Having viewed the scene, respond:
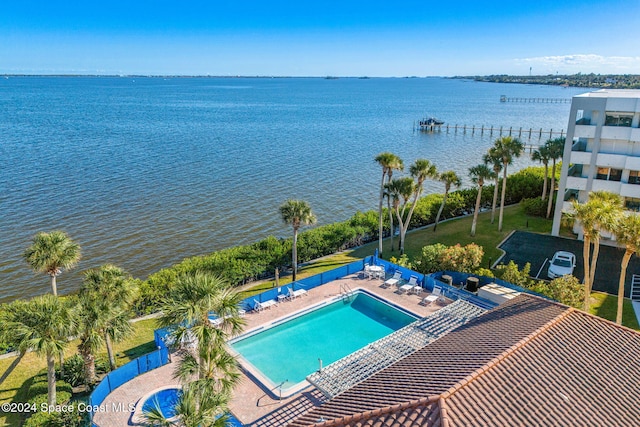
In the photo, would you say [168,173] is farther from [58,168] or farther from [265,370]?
[265,370]

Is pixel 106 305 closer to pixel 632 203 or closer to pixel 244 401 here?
pixel 244 401

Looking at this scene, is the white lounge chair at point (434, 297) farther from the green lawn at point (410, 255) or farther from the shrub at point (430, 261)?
the green lawn at point (410, 255)

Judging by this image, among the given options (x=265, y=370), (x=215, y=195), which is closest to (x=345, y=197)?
(x=215, y=195)

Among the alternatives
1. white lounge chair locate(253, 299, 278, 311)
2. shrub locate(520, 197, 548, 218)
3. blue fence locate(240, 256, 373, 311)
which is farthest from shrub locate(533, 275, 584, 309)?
shrub locate(520, 197, 548, 218)

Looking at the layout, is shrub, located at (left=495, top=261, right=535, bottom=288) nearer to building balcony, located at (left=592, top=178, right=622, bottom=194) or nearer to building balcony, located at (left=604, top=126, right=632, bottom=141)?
building balcony, located at (left=592, top=178, right=622, bottom=194)

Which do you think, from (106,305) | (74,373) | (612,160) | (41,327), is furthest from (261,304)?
(612,160)

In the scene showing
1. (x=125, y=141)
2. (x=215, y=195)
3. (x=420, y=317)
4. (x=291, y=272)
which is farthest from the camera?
(x=125, y=141)
